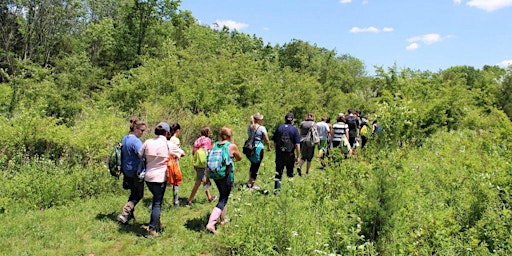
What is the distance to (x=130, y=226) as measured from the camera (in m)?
6.43

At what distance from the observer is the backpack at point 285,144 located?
8148 mm

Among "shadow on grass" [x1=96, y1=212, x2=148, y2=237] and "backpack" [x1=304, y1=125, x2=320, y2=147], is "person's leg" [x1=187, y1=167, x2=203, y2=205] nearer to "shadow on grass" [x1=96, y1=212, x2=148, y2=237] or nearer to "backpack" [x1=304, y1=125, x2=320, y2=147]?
"shadow on grass" [x1=96, y1=212, x2=148, y2=237]

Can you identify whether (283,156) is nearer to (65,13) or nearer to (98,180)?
(98,180)

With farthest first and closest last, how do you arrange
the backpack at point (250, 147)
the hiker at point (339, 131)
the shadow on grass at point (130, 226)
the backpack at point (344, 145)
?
the hiker at point (339, 131), the backpack at point (344, 145), the backpack at point (250, 147), the shadow on grass at point (130, 226)

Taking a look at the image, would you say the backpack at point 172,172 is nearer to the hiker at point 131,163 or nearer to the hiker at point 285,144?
the hiker at point 131,163

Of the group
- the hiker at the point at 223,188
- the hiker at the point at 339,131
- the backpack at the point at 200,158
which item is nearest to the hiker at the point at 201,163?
the backpack at the point at 200,158

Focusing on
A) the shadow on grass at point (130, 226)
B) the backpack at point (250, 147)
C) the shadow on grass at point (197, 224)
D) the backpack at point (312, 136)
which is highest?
the backpack at point (312, 136)

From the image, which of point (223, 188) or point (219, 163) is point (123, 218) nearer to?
point (223, 188)

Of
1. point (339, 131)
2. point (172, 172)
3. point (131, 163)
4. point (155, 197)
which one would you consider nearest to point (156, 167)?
point (172, 172)

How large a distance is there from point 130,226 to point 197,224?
1148mm

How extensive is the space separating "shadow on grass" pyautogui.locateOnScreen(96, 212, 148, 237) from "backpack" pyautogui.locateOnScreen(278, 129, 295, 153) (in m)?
3.30

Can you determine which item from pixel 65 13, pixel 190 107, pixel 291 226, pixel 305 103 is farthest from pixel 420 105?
pixel 65 13

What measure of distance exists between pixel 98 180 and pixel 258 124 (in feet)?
12.3

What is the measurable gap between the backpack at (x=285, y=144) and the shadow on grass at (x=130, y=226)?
10.8 ft
